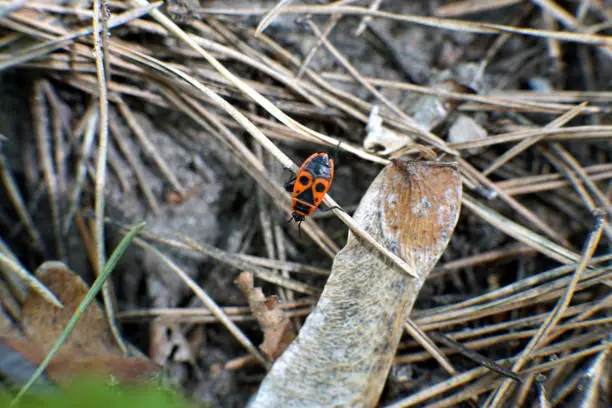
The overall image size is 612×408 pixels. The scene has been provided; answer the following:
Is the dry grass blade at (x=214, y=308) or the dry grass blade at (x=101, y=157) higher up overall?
the dry grass blade at (x=101, y=157)

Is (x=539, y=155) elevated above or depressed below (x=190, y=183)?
above

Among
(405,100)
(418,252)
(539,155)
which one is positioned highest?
(405,100)

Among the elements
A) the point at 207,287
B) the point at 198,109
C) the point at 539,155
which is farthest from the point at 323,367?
the point at 539,155

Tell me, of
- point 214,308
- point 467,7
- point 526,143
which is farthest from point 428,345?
point 467,7

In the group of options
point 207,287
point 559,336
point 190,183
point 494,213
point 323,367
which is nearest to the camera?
point 323,367

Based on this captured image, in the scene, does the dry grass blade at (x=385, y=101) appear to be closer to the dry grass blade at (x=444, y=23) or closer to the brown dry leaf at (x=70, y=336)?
the dry grass blade at (x=444, y=23)

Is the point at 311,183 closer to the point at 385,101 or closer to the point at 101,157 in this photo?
the point at 385,101

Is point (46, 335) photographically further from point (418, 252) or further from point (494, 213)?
point (494, 213)

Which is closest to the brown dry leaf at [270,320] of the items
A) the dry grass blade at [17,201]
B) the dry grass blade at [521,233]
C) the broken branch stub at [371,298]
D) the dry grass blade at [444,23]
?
the broken branch stub at [371,298]
